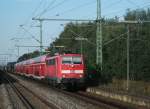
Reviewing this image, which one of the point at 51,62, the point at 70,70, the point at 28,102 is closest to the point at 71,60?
the point at 70,70

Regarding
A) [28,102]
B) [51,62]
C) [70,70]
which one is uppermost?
[51,62]

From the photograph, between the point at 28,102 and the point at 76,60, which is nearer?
the point at 28,102

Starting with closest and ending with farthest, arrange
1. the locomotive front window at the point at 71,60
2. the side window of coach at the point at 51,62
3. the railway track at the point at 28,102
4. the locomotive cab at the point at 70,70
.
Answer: the railway track at the point at 28,102 < the locomotive cab at the point at 70,70 < the locomotive front window at the point at 71,60 < the side window of coach at the point at 51,62

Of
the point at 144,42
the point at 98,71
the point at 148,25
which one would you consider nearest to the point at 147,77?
the point at 98,71

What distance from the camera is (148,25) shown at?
210 feet

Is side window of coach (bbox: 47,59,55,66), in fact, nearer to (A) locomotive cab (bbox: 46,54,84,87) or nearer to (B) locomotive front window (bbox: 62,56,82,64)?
(A) locomotive cab (bbox: 46,54,84,87)

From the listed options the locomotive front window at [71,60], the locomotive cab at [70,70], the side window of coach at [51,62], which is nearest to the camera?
the locomotive cab at [70,70]

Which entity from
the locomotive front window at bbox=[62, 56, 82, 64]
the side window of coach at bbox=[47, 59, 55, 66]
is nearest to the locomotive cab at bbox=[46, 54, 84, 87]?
the locomotive front window at bbox=[62, 56, 82, 64]

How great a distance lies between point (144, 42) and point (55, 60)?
1412 centimetres

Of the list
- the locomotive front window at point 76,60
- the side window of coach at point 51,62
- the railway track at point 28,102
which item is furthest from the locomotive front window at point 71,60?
the railway track at point 28,102

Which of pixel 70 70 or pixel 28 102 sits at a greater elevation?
pixel 70 70

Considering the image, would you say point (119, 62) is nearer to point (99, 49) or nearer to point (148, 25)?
point (99, 49)

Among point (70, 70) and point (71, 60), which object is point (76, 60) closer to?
point (71, 60)

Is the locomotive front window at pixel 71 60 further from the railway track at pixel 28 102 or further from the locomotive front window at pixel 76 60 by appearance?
the railway track at pixel 28 102
